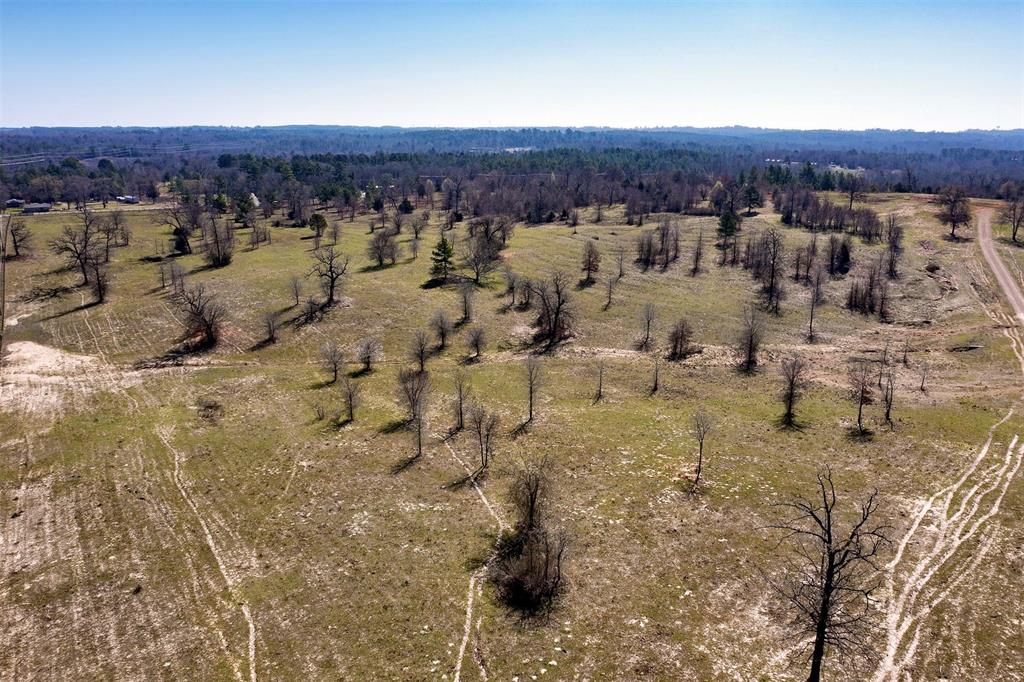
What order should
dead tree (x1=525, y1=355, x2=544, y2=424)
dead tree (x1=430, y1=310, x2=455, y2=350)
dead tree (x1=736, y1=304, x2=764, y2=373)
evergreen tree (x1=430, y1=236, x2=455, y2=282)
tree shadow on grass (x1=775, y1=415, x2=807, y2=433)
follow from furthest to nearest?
1. evergreen tree (x1=430, y1=236, x2=455, y2=282)
2. dead tree (x1=430, y1=310, x2=455, y2=350)
3. dead tree (x1=736, y1=304, x2=764, y2=373)
4. dead tree (x1=525, y1=355, x2=544, y2=424)
5. tree shadow on grass (x1=775, y1=415, x2=807, y2=433)

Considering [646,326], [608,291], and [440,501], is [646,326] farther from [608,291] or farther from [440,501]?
[440,501]

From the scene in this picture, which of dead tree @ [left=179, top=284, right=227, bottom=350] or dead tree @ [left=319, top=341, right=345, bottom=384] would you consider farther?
dead tree @ [left=179, top=284, right=227, bottom=350]

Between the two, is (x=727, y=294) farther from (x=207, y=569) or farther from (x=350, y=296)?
(x=207, y=569)

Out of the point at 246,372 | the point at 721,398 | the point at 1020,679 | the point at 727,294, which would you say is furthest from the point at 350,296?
the point at 1020,679

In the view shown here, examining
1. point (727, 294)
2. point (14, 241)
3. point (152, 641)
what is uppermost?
point (14, 241)

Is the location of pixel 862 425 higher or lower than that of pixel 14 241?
lower

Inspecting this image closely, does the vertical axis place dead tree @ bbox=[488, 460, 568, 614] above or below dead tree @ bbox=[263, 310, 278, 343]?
below

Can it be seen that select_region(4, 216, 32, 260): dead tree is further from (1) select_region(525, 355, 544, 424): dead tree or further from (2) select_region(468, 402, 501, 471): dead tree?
(1) select_region(525, 355, 544, 424): dead tree

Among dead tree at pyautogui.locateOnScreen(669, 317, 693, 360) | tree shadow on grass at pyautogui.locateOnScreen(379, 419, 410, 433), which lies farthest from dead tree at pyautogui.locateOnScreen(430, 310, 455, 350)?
dead tree at pyautogui.locateOnScreen(669, 317, 693, 360)
